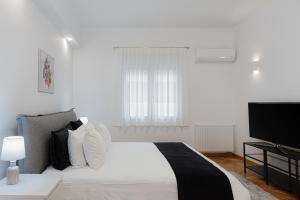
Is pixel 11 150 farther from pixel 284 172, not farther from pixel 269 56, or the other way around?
pixel 269 56

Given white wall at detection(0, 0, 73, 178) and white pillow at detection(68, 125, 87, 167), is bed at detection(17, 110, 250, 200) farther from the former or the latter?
white wall at detection(0, 0, 73, 178)

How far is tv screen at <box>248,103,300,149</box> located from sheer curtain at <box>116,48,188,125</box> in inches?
61.9

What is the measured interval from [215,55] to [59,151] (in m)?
3.83

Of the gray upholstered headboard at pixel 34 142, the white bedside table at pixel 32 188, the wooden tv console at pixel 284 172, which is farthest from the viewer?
the wooden tv console at pixel 284 172

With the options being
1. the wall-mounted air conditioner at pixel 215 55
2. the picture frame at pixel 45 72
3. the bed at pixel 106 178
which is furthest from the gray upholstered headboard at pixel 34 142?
the wall-mounted air conditioner at pixel 215 55

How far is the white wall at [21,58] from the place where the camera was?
2021 millimetres

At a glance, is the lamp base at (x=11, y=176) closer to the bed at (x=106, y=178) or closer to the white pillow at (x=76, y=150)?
the bed at (x=106, y=178)

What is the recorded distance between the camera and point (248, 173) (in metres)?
3.62

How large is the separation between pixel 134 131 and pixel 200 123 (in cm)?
150

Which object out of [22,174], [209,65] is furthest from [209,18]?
[22,174]

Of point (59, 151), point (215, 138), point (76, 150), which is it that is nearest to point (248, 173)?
point (215, 138)

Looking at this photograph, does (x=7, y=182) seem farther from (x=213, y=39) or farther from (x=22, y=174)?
(x=213, y=39)

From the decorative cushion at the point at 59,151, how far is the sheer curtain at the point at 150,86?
8.23ft

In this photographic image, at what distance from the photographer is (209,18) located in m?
4.36
